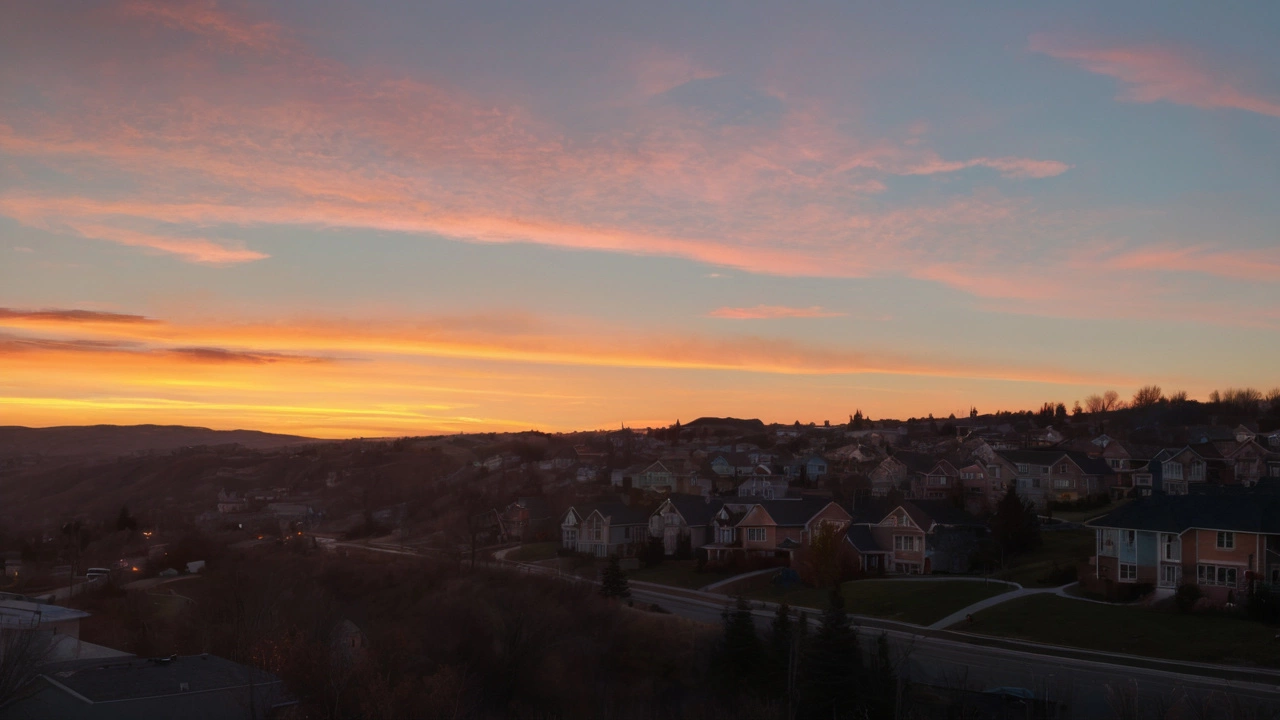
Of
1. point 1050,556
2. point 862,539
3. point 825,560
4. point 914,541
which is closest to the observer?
point 1050,556

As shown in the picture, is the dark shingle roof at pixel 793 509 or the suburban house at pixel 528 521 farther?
the suburban house at pixel 528 521

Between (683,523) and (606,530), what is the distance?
19.5 ft

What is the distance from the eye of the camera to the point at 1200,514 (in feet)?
134

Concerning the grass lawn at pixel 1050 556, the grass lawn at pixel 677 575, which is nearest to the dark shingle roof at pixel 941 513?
the grass lawn at pixel 1050 556

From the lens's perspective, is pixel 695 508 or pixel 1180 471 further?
pixel 695 508

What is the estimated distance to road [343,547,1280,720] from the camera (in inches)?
976

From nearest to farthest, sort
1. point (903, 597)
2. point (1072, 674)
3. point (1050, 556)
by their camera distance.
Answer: point (1072, 674), point (903, 597), point (1050, 556)

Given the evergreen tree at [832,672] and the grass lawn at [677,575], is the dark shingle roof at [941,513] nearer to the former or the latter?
the grass lawn at [677,575]

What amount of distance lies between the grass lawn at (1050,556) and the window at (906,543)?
543 cm

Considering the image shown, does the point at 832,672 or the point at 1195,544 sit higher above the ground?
the point at 1195,544

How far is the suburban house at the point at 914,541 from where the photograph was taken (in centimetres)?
5366

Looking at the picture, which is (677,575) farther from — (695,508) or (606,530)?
(606,530)

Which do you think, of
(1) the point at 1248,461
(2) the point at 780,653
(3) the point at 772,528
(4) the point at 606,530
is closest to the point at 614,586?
(3) the point at 772,528

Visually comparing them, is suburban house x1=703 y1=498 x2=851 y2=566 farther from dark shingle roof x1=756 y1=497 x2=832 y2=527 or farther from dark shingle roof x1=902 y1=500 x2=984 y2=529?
Result: dark shingle roof x1=902 y1=500 x2=984 y2=529
